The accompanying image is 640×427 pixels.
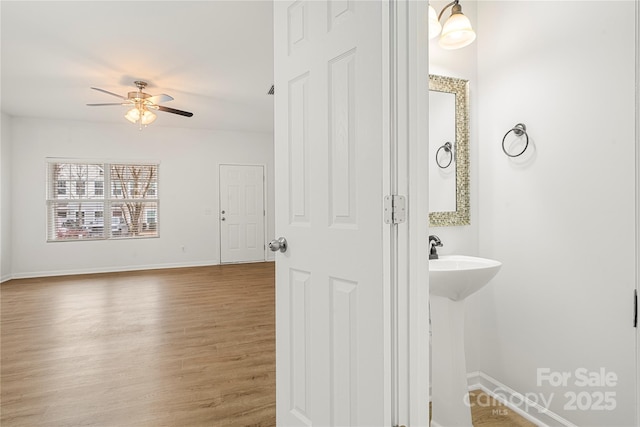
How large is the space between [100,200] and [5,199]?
1.28 meters

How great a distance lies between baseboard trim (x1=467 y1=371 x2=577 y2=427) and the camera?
1.80 metres

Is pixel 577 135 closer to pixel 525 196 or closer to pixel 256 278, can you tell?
pixel 525 196

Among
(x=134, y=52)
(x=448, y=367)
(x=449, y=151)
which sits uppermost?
(x=134, y=52)

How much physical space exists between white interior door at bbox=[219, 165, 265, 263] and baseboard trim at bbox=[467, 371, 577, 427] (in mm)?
5690

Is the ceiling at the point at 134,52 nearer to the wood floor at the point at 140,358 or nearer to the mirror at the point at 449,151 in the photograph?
the mirror at the point at 449,151

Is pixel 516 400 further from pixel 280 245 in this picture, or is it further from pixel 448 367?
pixel 280 245

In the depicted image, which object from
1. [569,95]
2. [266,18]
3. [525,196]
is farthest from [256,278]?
[569,95]

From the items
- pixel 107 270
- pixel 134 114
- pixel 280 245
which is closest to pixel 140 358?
pixel 280 245

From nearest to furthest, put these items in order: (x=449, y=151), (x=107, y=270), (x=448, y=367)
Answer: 1. (x=448, y=367)
2. (x=449, y=151)
3. (x=107, y=270)

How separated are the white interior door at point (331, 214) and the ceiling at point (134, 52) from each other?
1.61 metres

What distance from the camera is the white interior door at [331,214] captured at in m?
1.13

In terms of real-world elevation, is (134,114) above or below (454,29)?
above

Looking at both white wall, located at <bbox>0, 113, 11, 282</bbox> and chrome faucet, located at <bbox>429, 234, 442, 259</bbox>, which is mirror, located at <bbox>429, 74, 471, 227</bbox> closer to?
chrome faucet, located at <bbox>429, 234, 442, 259</bbox>

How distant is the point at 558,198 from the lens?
1.79 m
